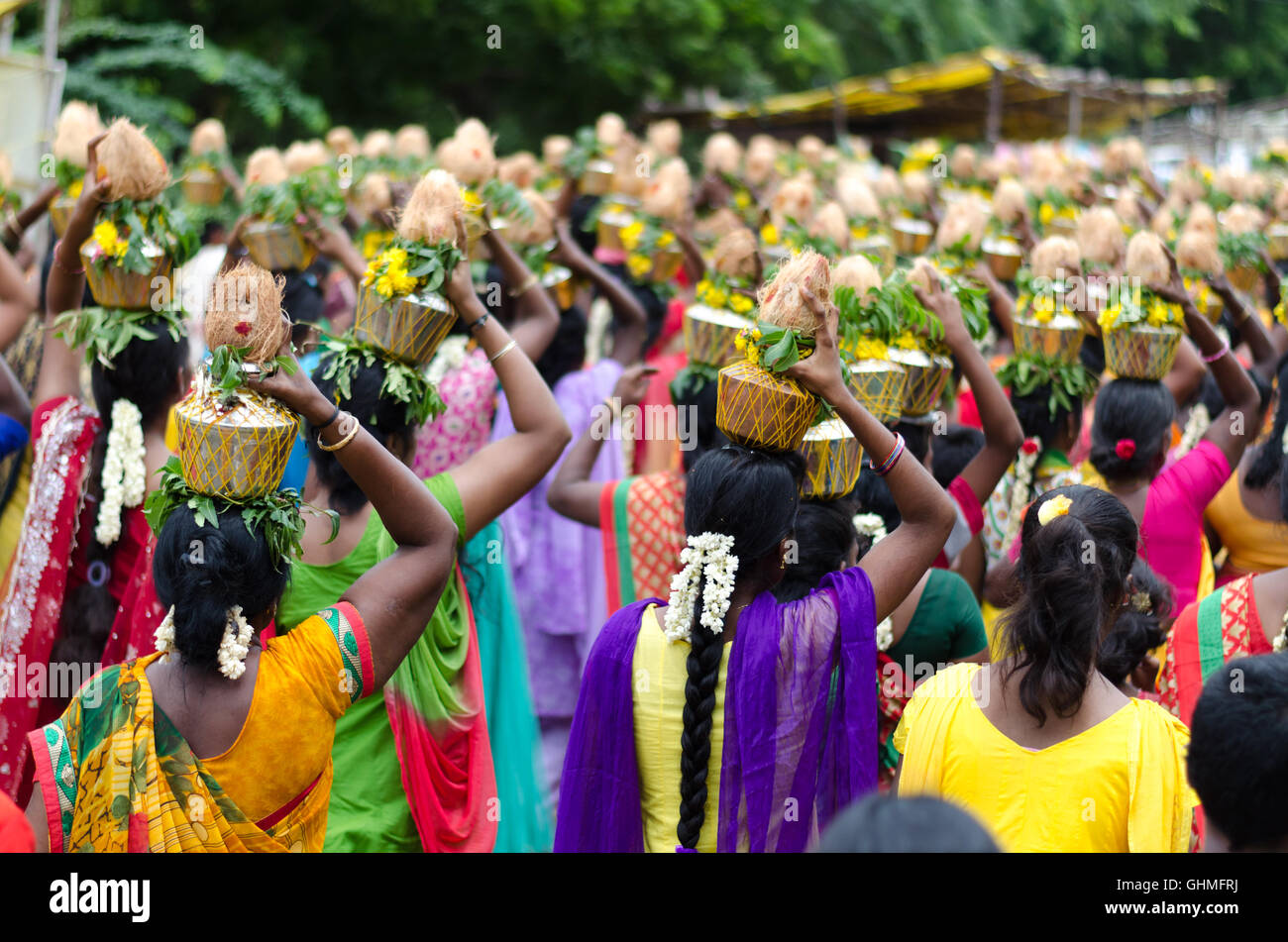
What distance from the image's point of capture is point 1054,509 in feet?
8.68

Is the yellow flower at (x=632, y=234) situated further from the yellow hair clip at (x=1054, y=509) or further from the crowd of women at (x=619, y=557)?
the yellow hair clip at (x=1054, y=509)

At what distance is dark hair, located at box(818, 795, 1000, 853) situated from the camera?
1.47 m

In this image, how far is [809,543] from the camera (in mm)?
2941

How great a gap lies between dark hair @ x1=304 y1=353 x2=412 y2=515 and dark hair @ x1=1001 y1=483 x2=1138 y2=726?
63.2 inches

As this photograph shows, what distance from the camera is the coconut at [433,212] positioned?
3361mm

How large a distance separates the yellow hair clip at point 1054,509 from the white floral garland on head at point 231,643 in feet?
5.19

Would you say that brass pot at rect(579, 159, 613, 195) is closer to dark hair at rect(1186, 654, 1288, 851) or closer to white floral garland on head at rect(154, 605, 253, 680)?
white floral garland on head at rect(154, 605, 253, 680)

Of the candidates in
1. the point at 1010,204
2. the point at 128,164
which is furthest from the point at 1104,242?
the point at 128,164

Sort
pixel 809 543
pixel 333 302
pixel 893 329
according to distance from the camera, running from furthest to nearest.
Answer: pixel 333 302
pixel 893 329
pixel 809 543

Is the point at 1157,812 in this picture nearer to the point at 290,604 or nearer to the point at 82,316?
the point at 290,604

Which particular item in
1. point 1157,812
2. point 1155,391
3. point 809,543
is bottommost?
point 1157,812

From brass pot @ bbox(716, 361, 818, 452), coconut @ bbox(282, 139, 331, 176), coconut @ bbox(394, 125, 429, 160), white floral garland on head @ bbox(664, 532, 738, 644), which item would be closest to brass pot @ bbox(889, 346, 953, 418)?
brass pot @ bbox(716, 361, 818, 452)
